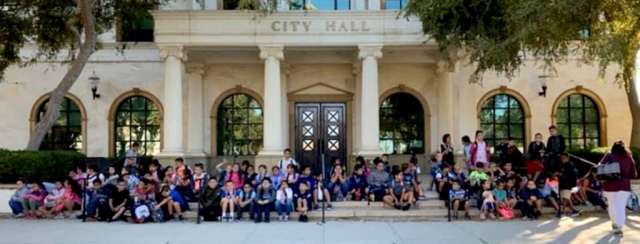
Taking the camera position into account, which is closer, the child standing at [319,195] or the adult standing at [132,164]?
the child standing at [319,195]

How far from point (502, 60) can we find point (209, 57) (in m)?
10.5

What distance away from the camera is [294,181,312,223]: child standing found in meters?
13.2

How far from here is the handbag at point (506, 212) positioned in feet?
42.8

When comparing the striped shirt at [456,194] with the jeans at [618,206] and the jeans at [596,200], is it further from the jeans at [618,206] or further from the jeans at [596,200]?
the jeans at [618,206]

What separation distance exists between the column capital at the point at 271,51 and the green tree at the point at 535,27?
14.1 ft

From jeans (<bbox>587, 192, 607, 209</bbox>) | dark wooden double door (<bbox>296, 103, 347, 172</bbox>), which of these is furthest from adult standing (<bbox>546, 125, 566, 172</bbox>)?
dark wooden double door (<bbox>296, 103, 347, 172</bbox>)

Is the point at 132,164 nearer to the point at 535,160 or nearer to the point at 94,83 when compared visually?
the point at 94,83

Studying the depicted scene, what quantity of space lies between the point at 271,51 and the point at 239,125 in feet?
17.4

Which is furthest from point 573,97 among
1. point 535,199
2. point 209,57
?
point 209,57

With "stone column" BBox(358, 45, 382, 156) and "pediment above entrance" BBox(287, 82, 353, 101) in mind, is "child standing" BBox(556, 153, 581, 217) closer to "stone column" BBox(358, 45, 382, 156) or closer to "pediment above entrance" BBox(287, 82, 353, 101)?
"stone column" BBox(358, 45, 382, 156)

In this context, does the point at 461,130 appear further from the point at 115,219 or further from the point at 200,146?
the point at 115,219

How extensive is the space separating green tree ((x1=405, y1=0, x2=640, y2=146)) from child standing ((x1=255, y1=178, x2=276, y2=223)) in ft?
18.9

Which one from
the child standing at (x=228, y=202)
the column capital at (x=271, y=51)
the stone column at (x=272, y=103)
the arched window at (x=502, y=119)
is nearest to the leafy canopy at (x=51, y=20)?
the column capital at (x=271, y=51)

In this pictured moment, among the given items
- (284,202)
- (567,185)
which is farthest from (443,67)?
(284,202)
